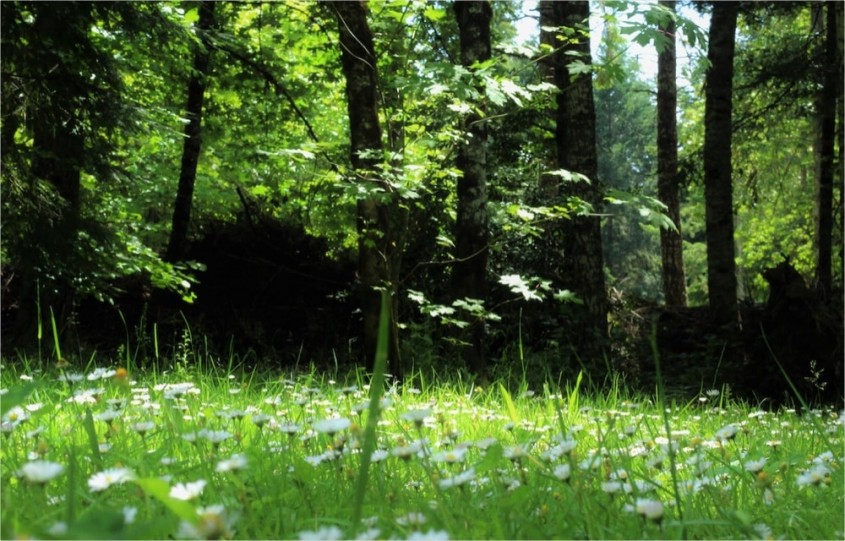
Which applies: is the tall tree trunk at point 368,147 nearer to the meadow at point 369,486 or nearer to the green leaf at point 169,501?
the meadow at point 369,486

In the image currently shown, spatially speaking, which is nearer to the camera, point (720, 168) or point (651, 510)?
point (651, 510)

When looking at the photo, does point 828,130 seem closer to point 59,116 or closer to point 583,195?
point 583,195

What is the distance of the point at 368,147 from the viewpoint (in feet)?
18.5

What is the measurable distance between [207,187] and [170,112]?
4843 millimetres

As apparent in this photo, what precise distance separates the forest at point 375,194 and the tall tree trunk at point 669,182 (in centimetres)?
5

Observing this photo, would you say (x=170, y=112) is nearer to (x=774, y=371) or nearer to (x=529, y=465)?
(x=529, y=465)

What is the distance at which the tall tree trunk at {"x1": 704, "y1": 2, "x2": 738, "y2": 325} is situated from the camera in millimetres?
10367

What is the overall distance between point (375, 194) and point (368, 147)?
0.77 meters

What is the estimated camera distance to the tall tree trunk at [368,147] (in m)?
5.59

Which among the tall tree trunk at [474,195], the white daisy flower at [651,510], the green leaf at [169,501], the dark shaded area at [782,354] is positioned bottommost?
the dark shaded area at [782,354]

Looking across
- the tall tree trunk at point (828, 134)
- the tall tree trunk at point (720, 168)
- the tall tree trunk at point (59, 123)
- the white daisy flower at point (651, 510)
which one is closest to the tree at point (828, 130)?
the tall tree trunk at point (828, 134)

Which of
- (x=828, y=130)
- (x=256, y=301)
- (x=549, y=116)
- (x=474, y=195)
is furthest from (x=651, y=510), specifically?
(x=828, y=130)

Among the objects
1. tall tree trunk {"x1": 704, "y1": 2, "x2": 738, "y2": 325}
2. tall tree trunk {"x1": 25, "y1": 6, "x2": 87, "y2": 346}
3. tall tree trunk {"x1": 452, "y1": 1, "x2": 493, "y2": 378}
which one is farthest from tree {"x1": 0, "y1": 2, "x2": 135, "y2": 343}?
tall tree trunk {"x1": 704, "y1": 2, "x2": 738, "y2": 325}

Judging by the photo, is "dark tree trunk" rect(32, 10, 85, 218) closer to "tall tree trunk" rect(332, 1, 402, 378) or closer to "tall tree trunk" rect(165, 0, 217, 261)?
"tall tree trunk" rect(332, 1, 402, 378)
